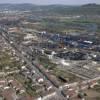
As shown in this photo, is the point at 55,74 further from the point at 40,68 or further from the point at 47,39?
the point at 47,39

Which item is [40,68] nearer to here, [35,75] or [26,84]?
[35,75]

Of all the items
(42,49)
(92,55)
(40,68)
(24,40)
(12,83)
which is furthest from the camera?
(24,40)

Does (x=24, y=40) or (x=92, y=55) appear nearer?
(x=92, y=55)

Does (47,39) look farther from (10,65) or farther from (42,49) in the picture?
(10,65)

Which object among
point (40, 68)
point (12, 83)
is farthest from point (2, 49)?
point (12, 83)

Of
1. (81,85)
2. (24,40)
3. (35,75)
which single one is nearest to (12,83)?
(35,75)

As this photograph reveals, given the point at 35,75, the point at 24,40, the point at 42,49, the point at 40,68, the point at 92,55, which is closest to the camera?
the point at 35,75

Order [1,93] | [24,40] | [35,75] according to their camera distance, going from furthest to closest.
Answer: [24,40]
[35,75]
[1,93]

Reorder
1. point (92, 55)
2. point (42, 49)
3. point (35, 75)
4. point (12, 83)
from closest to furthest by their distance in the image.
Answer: point (12, 83), point (35, 75), point (92, 55), point (42, 49)

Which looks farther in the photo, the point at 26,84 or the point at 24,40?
the point at 24,40
